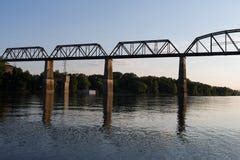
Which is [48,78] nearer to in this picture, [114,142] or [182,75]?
[182,75]

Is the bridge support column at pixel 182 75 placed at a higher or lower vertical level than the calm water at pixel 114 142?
higher

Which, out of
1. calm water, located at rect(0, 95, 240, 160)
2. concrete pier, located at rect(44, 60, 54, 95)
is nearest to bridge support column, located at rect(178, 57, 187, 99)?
concrete pier, located at rect(44, 60, 54, 95)

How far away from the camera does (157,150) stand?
77.4 feet

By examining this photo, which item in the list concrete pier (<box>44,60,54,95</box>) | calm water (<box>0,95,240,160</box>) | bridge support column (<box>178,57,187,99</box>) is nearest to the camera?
calm water (<box>0,95,240,160</box>)

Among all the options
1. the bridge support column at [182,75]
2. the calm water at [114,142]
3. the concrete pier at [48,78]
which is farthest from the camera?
the concrete pier at [48,78]

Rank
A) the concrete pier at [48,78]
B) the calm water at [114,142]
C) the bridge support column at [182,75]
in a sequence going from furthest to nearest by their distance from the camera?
1. the concrete pier at [48,78]
2. the bridge support column at [182,75]
3. the calm water at [114,142]

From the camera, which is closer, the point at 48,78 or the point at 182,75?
the point at 182,75

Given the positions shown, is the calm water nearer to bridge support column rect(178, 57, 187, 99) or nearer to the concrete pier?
bridge support column rect(178, 57, 187, 99)

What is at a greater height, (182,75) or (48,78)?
(182,75)

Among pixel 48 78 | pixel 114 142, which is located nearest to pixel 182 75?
pixel 48 78

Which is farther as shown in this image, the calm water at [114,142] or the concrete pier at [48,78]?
the concrete pier at [48,78]

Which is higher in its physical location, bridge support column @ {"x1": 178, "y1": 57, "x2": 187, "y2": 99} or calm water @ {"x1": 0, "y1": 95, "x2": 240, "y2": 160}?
bridge support column @ {"x1": 178, "y1": 57, "x2": 187, "y2": 99}

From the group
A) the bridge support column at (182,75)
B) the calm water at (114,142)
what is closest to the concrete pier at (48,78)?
the bridge support column at (182,75)

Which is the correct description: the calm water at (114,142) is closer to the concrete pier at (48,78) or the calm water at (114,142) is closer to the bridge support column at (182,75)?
the bridge support column at (182,75)
